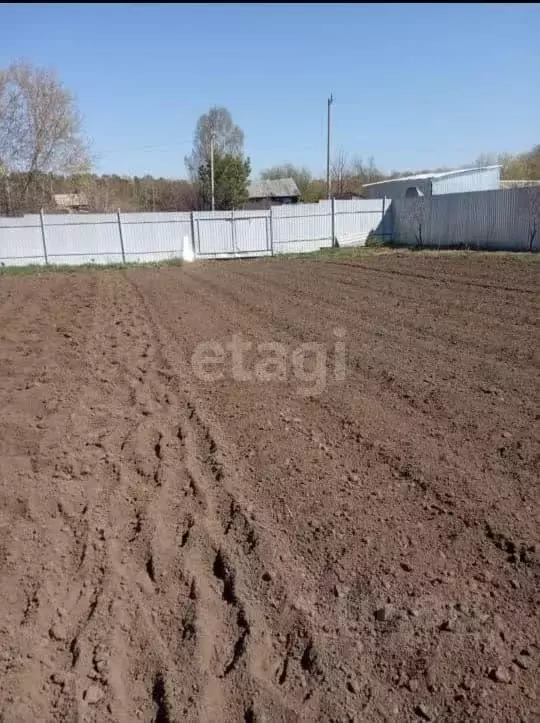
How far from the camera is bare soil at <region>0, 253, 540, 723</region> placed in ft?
7.02

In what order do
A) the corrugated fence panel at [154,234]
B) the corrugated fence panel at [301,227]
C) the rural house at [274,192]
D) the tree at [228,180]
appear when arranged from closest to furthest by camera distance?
1. the corrugated fence panel at [154,234]
2. the corrugated fence panel at [301,227]
3. the tree at [228,180]
4. the rural house at [274,192]

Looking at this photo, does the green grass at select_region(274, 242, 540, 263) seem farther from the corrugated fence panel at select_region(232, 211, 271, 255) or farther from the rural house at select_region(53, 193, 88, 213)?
the rural house at select_region(53, 193, 88, 213)

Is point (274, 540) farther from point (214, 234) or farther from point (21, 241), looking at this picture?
point (21, 241)

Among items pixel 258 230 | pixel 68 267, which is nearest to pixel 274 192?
pixel 258 230

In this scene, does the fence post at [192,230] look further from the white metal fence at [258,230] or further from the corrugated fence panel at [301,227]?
the corrugated fence panel at [301,227]

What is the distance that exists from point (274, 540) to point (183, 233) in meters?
19.9

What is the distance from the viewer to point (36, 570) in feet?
9.32

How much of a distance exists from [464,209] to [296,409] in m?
17.1

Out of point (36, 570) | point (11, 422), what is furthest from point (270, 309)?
point (36, 570)

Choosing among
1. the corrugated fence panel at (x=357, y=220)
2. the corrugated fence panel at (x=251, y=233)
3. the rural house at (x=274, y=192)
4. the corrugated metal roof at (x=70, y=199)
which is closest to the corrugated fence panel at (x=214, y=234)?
the corrugated fence panel at (x=251, y=233)

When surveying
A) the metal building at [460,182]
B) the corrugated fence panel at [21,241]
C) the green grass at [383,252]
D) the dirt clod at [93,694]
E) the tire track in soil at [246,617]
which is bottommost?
the dirt clod at [93,694]

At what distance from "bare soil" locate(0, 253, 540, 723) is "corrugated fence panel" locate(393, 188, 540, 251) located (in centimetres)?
1244

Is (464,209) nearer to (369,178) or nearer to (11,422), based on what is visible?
(11,422)

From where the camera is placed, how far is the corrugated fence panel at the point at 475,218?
17250mm
